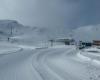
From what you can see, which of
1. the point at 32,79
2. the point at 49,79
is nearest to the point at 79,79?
the point at 49,79

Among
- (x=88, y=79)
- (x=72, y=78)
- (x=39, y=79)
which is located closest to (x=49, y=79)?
(x=39, y=79)

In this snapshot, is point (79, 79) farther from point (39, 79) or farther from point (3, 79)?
point (3, 79)

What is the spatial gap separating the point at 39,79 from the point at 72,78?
2.17 metres

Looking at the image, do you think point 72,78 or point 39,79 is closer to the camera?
point 39,79

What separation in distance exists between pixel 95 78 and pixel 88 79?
19.9 inches

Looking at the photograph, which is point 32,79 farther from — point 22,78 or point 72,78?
point 72,78

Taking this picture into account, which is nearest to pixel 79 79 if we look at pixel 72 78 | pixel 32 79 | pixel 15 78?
pixel 72 78

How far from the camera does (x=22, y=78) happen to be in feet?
35.5

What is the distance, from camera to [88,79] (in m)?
10.9

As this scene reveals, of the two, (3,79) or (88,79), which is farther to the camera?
(88,79)

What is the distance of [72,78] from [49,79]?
1564mm

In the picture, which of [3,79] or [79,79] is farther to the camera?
[79,79]

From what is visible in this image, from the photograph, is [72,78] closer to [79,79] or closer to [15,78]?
[79,79]

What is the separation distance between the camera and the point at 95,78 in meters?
11.1
